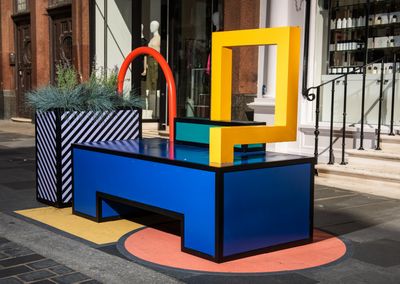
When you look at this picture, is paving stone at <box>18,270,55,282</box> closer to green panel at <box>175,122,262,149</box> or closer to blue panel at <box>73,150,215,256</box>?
blue panel at <box>73,150,215,256</box>

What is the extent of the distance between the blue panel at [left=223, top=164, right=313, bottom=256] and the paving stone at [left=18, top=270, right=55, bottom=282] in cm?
143

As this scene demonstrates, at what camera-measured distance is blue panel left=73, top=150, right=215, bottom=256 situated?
464 cm

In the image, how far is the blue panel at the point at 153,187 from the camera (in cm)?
464

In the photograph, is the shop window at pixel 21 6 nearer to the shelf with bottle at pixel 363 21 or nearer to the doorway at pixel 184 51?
the doorway at pixel 184 51

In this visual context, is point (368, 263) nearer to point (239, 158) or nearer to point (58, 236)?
point (239, 158)

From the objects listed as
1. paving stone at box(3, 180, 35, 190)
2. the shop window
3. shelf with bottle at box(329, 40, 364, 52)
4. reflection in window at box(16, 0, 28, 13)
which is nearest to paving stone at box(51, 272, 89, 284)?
paving stone at box(3, 180, 35, 190)

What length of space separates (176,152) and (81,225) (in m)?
1.34

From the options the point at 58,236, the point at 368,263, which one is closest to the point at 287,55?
the point at 368,263

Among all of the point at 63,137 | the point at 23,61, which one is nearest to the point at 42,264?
the point at 63,137

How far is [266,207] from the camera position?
4.90 metres

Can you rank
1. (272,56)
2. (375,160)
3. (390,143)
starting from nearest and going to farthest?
(375,160) < (390,143) < (272,56)

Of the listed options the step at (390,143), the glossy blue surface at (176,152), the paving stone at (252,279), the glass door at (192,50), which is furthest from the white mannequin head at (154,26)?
the paving stone at (252,279)

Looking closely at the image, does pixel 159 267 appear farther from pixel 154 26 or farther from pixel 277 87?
pixel 154 26

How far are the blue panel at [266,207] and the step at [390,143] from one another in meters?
4.04
